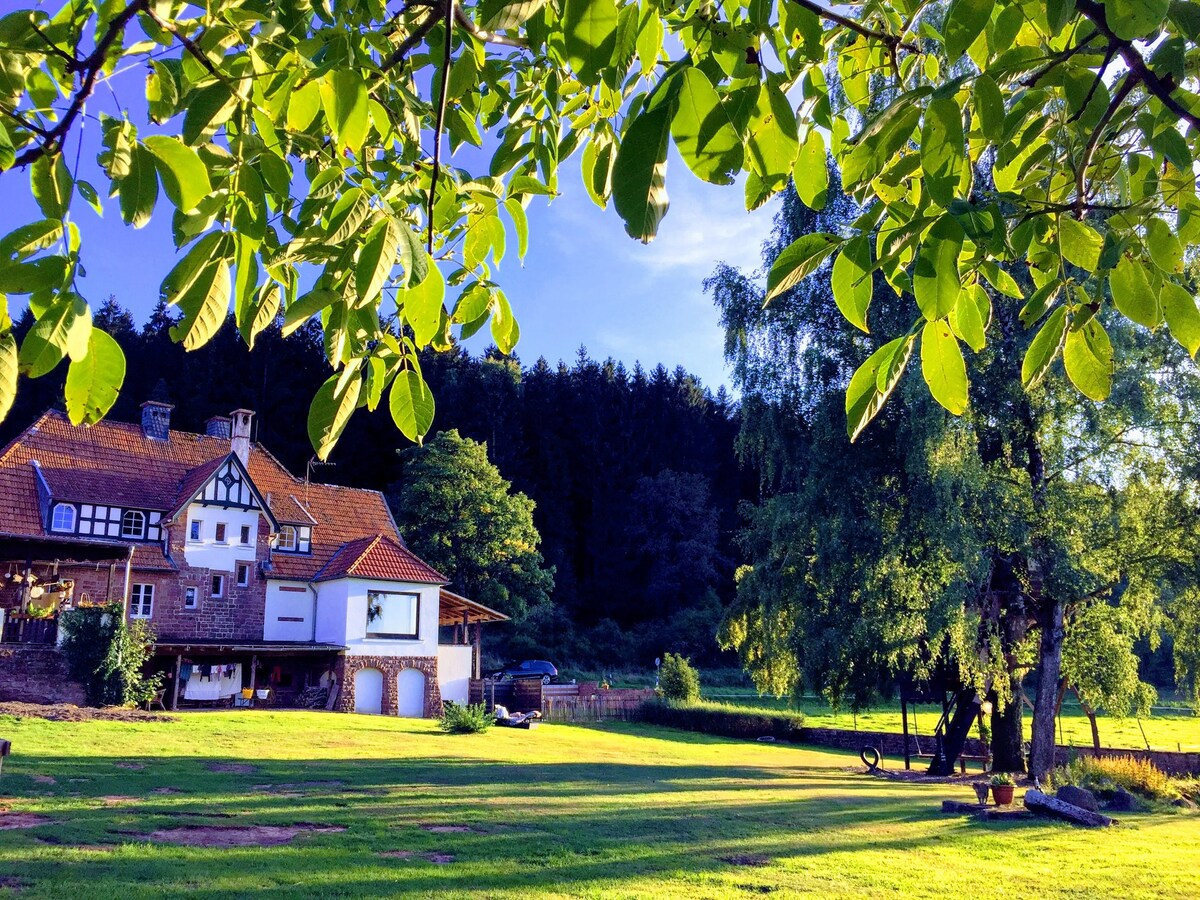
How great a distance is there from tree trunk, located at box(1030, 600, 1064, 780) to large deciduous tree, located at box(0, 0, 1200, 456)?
1750 centimetres

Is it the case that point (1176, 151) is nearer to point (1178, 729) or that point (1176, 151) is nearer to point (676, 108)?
point (676, 108)

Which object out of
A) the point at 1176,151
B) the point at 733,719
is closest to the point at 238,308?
the point at 1176,151

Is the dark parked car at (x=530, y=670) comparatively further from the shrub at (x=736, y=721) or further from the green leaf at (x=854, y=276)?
the green leaf at (x=854, y=276)

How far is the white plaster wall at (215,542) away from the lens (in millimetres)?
27547

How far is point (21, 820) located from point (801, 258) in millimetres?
10189

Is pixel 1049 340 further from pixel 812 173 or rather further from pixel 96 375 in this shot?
pixel 96 375

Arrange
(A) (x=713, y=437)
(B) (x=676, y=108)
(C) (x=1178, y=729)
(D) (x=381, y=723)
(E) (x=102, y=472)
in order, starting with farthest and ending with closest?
(A) (x=713, y=437)
(C) (x=1178, y=729)
(E) (x=102, y=472)
(D) (x=381, y=723)
(B) (x=676, y=108)

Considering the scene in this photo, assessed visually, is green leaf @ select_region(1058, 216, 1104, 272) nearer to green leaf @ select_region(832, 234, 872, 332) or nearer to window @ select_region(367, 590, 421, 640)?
green leaf @ select_region(832, 234, 872, 332)

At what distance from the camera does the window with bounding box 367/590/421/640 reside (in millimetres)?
28656

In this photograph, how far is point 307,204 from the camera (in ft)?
6.56

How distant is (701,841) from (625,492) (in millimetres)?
51401

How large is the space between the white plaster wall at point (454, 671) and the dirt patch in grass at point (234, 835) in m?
20.5

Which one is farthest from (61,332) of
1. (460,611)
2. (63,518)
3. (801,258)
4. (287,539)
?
(460,611)

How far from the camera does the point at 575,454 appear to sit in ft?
207
